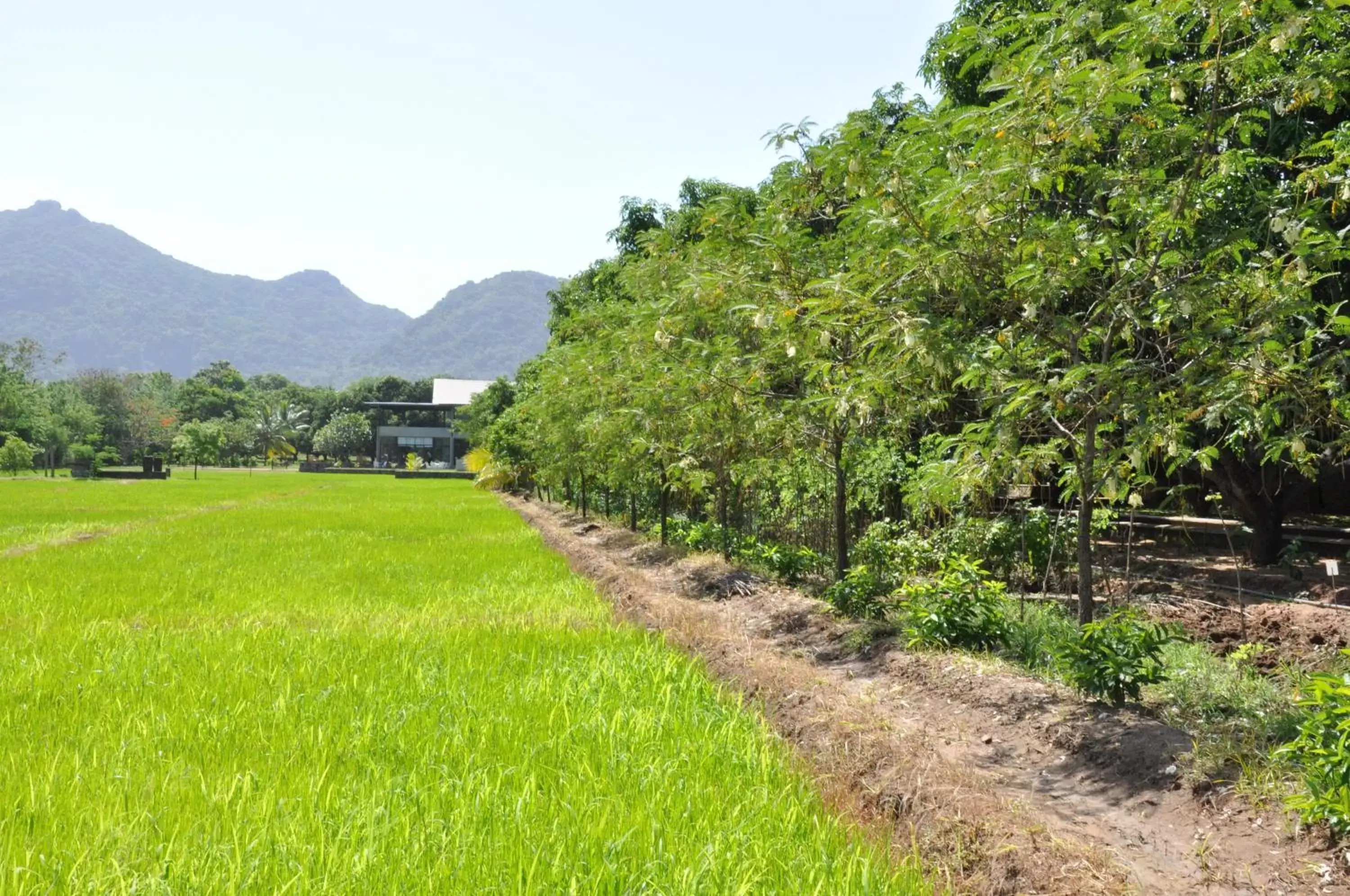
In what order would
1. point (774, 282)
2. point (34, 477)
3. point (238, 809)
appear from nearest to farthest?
point (238, 809) < point (774, 282) < point (34, 477)

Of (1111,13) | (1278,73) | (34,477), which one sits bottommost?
(34,477)

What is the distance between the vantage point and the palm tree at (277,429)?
93.1m

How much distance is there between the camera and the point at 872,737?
14.1 feet

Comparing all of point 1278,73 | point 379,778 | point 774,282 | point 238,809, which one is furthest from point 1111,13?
point 238,809

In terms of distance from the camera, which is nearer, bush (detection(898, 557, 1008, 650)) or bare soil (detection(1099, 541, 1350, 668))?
bush (detection(898, 557, 1008, 650))

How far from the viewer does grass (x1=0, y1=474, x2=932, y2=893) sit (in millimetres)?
2881

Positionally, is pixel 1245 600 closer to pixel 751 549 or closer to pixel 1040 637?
pixel 1040 637

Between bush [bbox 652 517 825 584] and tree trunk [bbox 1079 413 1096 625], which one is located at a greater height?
tree trunk [bbox 1079 413 1096 625]

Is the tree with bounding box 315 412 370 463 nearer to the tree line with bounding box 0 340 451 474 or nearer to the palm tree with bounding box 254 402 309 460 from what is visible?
the tree line with bounding box 0 340 451 474

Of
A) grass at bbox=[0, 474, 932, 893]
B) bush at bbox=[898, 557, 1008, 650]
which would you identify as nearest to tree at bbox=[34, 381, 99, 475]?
grass at bbox=[0, 474, 932, 893]

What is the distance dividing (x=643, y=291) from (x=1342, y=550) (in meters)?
9.91

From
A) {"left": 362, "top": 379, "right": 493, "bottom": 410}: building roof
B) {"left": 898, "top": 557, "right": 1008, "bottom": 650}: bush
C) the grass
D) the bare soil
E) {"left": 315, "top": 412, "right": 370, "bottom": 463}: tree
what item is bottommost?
the bare soil

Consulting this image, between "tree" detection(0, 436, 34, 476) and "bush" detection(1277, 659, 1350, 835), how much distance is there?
66229mm

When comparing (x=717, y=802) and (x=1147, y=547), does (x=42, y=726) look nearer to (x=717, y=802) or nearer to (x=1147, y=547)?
(x=717, y=802)
